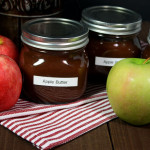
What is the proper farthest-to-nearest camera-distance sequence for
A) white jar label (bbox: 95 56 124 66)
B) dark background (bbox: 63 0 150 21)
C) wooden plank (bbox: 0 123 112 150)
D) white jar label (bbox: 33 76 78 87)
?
dark background (bbox: 63 0 150 21) < white jar label (bbox: 95 56 124 66) < white jar label (bbox: 33 76 78 87) < wooden plank (bbox: 0 123 112 150)

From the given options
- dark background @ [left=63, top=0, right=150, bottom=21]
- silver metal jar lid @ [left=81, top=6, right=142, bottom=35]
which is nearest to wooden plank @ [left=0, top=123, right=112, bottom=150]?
silver metal jar lid @ [left=81, top=6, right=142, bottom=35]

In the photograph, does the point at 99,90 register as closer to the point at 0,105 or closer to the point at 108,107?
the point at 108,107

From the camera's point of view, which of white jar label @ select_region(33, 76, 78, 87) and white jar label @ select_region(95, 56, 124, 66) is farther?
white jar label @ select_region(95, 56, 124, 66)

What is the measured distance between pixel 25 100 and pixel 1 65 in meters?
0.13

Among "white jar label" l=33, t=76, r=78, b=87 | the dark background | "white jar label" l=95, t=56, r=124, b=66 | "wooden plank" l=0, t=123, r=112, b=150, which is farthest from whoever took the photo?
the dark background

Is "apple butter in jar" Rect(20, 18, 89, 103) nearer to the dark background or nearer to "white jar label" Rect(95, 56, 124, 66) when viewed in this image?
"white jar label" Rect(95, 56, 124, 66)

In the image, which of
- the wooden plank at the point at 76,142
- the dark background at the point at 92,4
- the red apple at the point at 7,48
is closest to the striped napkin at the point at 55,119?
the wooden plank at the point at 76,142

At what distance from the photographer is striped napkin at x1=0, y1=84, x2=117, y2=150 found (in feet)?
2.44

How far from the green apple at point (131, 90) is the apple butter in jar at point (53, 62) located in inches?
3.8

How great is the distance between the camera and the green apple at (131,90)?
0.75 meters

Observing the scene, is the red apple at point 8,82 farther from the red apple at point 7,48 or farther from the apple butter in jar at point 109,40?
the apple butter in jar at point 109,40

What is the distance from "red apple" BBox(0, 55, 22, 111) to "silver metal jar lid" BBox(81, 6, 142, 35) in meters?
0.23

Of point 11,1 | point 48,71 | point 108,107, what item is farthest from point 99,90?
point 11,1

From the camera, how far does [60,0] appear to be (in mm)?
1031
